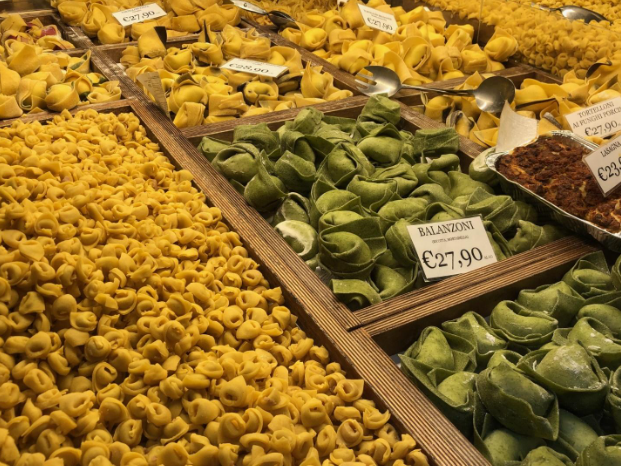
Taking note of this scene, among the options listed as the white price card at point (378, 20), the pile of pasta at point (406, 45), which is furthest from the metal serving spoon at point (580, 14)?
the white price card at point (378, 20)

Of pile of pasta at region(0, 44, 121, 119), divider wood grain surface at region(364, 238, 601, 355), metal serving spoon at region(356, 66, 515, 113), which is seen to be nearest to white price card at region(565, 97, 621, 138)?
metal serving spoon at region(356, 66, 515, 113)

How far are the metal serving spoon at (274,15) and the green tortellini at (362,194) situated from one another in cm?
113

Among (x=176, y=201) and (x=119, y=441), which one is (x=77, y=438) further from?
(x=176, y=201)

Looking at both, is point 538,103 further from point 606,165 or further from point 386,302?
point 386,302

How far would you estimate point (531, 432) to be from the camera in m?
0.87

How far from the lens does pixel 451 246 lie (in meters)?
1.23

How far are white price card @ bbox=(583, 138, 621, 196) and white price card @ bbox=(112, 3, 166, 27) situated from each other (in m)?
1.97

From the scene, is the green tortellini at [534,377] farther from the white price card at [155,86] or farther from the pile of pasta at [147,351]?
the white price card at [155,86]

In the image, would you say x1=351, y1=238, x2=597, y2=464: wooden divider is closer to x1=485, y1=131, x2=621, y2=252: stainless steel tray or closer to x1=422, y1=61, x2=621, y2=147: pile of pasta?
x1=485, y1=131, x2=621, y2=252: stainless steel tray

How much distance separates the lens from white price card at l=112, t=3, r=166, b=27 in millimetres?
2471

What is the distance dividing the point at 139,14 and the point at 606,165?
80.6 inches

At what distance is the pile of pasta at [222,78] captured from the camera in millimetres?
1899

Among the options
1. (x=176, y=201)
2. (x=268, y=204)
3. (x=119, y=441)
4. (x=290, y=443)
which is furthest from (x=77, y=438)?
(x=268, y=204)

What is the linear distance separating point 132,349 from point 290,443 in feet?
1.08
